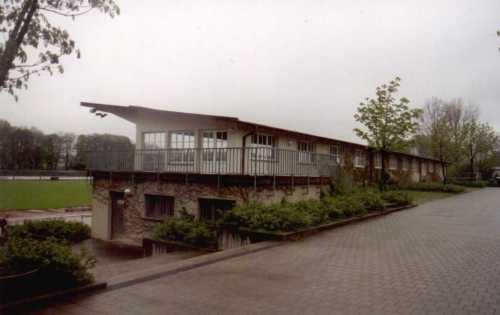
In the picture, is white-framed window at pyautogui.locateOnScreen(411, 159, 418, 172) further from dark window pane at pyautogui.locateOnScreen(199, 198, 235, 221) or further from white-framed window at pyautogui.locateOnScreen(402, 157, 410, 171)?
dark window pane at pyautogui.locateOnScreen(199, 198, 235, 221)

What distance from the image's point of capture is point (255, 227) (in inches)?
425

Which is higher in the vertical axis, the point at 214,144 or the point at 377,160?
the point at 214,144

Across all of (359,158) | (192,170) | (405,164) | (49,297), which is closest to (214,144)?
(192,170)

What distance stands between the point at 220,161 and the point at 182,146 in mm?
3540

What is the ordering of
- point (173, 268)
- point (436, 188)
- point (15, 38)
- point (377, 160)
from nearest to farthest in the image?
point (15, 38) < point (173, 268) < point (377, 160) < point (436, 188)

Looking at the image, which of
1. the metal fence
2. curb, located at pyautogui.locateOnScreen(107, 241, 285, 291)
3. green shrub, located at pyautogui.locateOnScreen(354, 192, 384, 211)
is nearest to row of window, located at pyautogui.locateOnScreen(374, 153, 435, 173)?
the metal fence

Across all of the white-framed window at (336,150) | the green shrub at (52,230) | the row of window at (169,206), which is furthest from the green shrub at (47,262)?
the white-framed window at (336,150)

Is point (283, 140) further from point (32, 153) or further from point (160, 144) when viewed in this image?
point (32, 153)

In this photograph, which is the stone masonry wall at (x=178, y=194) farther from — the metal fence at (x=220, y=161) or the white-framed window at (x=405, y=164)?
the white-framed window at (x=405, y=164)

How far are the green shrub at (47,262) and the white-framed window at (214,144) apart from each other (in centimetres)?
992

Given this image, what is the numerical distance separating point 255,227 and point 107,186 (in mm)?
10778

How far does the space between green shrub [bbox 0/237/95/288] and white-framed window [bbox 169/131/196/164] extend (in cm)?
1054

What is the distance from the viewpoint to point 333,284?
6160 millimetres

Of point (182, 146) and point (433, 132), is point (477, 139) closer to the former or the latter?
point (433, 132)
